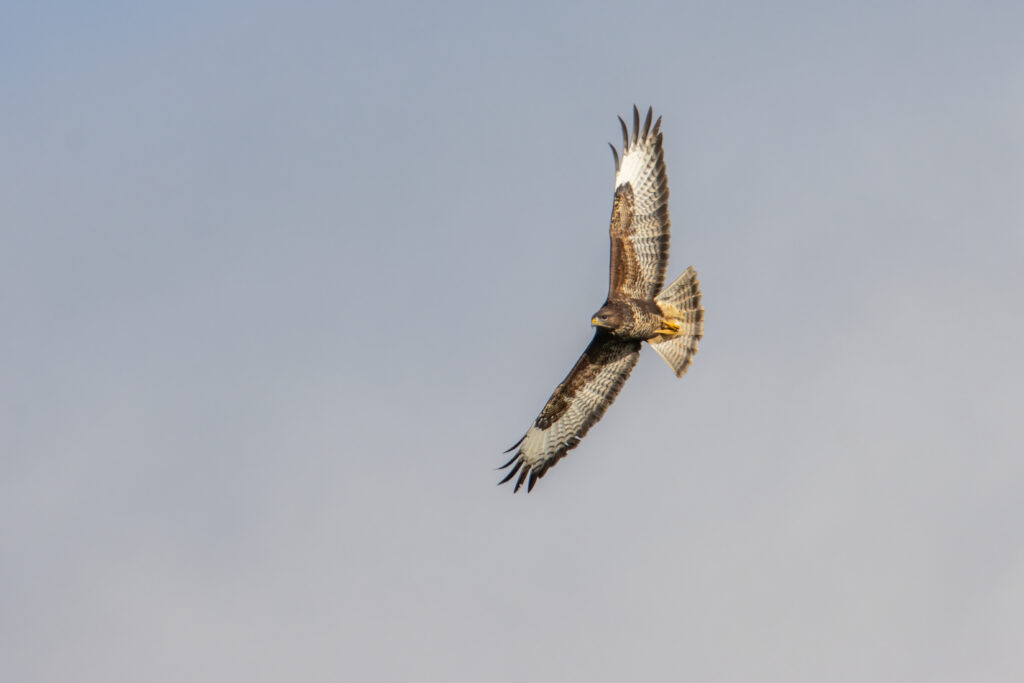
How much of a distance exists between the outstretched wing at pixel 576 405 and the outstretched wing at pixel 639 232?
2.38 ft

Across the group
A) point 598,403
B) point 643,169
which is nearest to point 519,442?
point 598,403

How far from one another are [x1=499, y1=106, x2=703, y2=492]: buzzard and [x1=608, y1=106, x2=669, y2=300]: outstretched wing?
13 millimetres

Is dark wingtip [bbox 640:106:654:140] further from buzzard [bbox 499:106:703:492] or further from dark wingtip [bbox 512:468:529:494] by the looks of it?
dark wingtip [bbox 512:468:529:494]

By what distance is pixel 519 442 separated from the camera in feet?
45.8

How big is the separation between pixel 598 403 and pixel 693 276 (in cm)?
206

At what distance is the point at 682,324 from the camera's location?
528 inches

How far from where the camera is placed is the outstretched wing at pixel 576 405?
13.3m

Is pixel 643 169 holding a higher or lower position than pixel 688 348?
higher

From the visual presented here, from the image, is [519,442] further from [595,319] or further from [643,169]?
[643,169]

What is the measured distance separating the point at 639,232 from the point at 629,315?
3.91 feet

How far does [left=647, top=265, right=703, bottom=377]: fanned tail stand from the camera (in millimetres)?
13391

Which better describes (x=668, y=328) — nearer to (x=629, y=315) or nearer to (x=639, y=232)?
(x=629, y=315)

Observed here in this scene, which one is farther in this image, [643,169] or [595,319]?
[643,169]

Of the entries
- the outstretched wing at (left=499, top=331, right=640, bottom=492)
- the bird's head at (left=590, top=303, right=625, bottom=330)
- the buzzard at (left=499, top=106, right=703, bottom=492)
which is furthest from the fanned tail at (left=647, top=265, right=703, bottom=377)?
the bird's head at (left=590, top=303, right=625, bottom=330)
